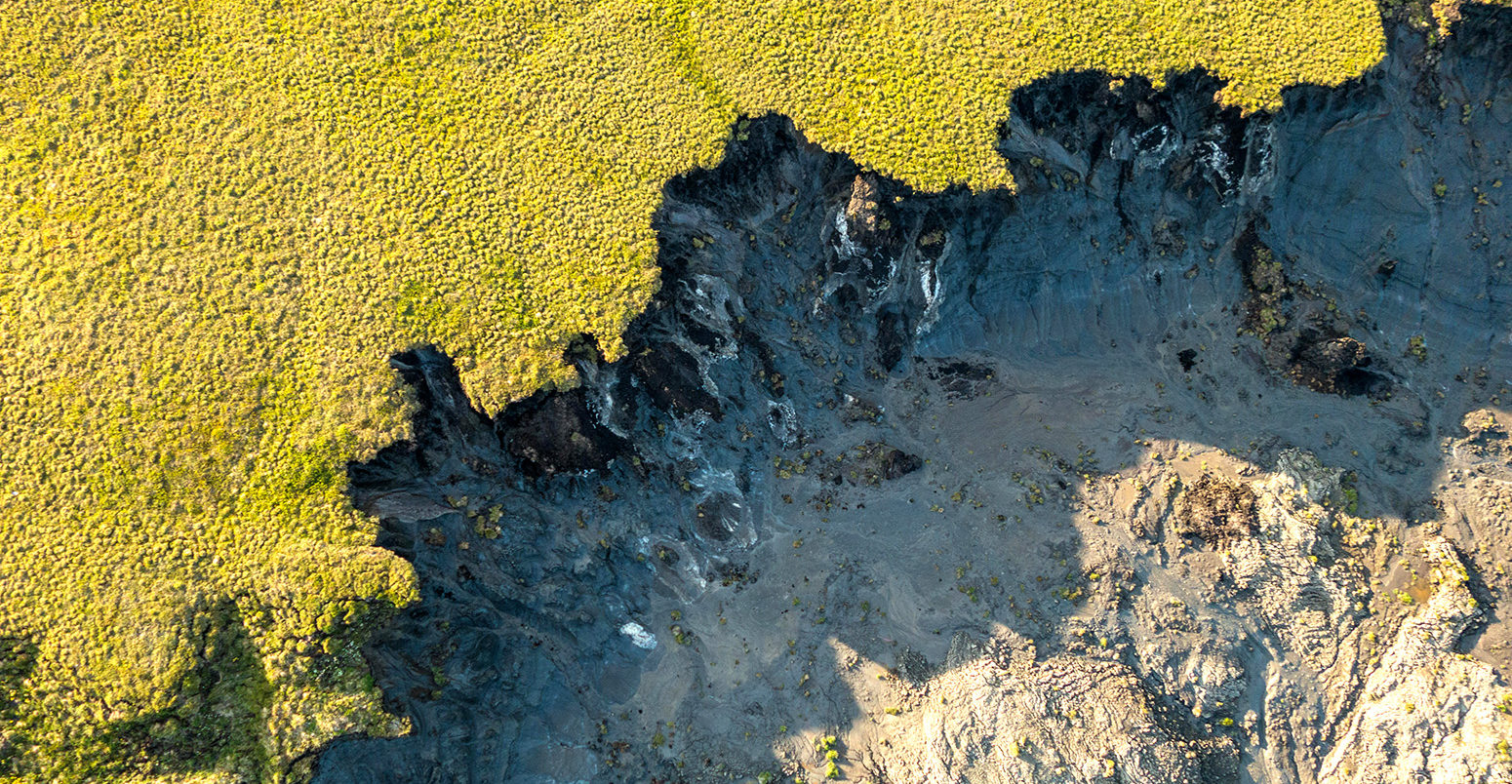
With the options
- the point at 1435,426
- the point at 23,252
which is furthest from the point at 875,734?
the point at 23,252

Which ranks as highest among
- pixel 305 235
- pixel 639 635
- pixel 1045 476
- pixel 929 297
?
pixel 305 235

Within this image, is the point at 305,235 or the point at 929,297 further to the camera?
the point at 929,297

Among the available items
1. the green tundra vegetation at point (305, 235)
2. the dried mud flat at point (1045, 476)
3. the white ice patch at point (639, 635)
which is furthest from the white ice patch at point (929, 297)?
the white ice patch at point (639, 635)

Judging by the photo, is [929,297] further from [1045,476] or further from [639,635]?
[639,635]

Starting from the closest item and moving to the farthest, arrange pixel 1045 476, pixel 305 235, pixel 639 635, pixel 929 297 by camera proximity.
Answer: pixel 305 235 → pixel 639 635 → pixel 929 297 → pixel 1045 476

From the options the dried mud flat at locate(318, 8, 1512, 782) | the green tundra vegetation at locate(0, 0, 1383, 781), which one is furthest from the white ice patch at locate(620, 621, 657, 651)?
the green tundra vegetation at locate(0, 0, 1383, 781)

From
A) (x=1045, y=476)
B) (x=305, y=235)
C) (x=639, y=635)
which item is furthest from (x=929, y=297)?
(x=305, y=235)

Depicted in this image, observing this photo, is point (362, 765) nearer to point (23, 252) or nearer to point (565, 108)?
point (23, 252)
